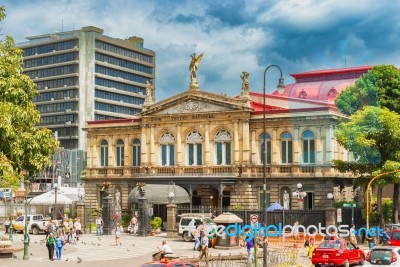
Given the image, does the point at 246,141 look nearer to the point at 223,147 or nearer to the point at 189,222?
the point at 223,147

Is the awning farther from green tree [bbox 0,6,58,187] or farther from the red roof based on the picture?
green tree [bbox 0,6,58,187]

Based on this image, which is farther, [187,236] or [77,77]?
[77,77]

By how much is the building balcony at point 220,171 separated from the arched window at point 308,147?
770 millimetres

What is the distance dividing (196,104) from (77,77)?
67441 mm

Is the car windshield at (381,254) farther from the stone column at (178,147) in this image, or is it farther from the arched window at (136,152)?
the arched window at (136,152)

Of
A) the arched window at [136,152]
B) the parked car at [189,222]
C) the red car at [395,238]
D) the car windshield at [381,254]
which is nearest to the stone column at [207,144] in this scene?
the arched window at [136,152]

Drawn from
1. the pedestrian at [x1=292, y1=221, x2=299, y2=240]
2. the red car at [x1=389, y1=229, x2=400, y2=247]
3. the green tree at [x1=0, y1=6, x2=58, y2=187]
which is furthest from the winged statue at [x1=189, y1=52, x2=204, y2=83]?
the green tree at [x1=0, y1=6, x2=58, y2=187]

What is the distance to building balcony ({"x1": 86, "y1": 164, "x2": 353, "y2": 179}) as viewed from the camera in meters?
60.7

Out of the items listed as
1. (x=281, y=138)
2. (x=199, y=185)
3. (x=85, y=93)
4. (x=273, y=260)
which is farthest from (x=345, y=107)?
(x=85, y=93)

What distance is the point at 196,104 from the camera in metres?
67.2

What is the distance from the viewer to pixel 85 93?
13088cm

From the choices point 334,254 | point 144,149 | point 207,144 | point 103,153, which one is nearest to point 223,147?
point 207,144

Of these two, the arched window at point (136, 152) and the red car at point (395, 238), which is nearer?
the red car at point (395, 238)

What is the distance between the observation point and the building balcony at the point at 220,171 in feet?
199
